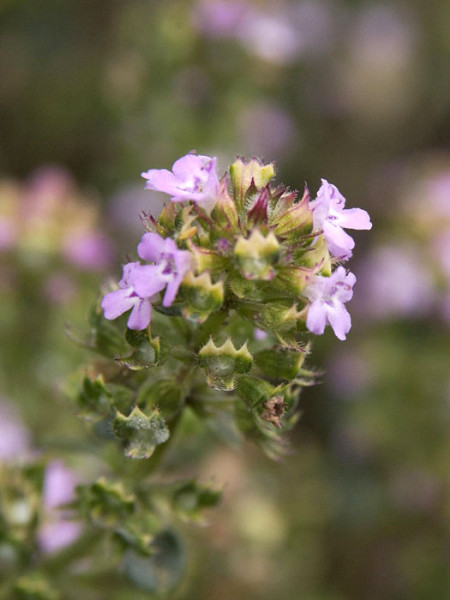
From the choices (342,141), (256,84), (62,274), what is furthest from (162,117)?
(342,141)

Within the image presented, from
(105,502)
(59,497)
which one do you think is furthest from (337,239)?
(59,497)

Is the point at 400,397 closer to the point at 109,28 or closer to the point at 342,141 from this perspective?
the point at 342,141

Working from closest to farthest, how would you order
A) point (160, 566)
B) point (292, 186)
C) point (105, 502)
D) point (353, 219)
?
point (353, 219)
point (105, 502)
point (160, 566)
point (292, 186)

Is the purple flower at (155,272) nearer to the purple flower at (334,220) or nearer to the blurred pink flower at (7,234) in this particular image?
the purple flower at (334,220)

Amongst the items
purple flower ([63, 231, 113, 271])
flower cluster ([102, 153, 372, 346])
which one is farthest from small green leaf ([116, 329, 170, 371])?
purple flower ([63, 231, 113, 271])

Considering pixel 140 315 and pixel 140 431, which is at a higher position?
pixel 140 315

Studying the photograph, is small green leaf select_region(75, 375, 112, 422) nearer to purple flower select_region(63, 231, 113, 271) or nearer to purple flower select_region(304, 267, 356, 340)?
purple flower select_region(304, 267, 356, 340)

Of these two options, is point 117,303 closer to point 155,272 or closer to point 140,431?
point 155,272
